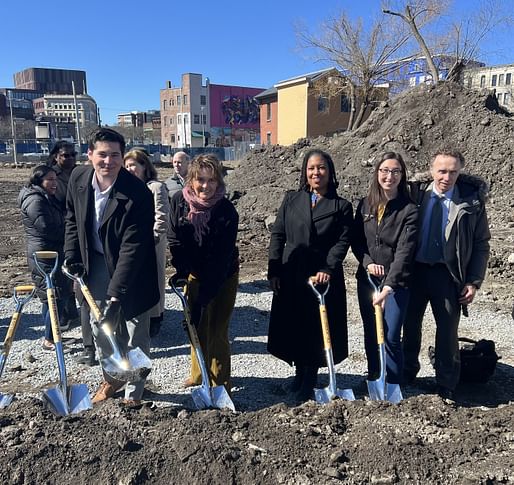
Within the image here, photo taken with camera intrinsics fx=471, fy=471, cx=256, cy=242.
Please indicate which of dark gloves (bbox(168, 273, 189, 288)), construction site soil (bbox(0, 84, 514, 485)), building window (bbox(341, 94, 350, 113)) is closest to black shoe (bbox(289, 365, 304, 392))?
construction site soil (bbox(0, 84, 514, 485))

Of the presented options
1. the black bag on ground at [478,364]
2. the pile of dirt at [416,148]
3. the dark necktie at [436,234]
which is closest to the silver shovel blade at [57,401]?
the dark necktie at [436,234]

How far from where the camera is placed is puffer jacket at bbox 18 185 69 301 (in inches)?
180

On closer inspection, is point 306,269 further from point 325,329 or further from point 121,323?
point 121,323

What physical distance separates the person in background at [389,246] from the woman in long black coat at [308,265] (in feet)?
0.52

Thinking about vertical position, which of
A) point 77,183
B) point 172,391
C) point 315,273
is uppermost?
point 77,183

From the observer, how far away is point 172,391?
4160 millimetres

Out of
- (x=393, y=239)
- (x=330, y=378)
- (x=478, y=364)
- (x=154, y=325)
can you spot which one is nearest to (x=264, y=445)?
(x=330, y=378)

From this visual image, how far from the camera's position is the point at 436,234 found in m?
3.51

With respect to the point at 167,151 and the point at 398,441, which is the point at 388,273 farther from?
the point at 167,151

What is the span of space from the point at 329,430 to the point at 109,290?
1.68 meters

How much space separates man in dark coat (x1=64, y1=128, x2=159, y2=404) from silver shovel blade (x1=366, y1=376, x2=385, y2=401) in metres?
1.64

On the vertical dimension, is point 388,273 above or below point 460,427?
above

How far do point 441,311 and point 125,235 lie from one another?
2.42m

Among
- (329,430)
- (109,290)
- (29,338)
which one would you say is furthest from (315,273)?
(29,338)
